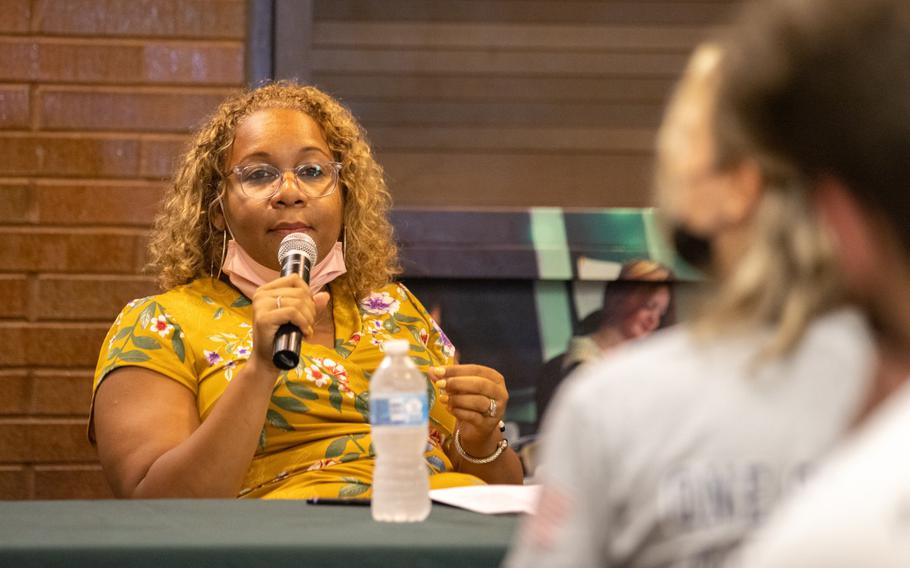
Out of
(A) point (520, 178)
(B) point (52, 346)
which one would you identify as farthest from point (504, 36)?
(B) point (52, 346)

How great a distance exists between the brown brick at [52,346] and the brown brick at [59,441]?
14 cm

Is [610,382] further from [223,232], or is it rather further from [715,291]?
[223,232]

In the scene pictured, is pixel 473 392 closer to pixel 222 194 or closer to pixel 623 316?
pixel 222 194

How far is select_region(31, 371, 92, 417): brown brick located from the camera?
2887mm

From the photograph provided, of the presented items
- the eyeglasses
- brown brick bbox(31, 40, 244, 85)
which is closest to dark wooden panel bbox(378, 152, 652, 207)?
brown brick bbox(31, 40, 244, 85)

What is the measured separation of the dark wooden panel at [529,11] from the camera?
311 centimetres

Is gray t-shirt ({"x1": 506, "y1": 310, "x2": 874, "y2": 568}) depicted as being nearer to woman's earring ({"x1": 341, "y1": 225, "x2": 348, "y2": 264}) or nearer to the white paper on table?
the white paper on table

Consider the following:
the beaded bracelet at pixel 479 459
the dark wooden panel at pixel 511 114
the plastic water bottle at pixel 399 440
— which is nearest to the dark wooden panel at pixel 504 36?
the dark wooden panel at pixel 511 114

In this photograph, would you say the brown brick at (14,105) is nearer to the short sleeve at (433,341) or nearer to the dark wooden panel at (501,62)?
the dark wooden panel at (501,62)

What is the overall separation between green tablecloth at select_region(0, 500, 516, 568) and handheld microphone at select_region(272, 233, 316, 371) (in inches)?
13.3

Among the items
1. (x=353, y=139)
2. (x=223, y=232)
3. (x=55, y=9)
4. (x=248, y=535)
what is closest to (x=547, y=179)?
(x=353, y=139)

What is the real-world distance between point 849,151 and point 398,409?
91 cm

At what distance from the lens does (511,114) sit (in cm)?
313

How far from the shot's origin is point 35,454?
2.88m
